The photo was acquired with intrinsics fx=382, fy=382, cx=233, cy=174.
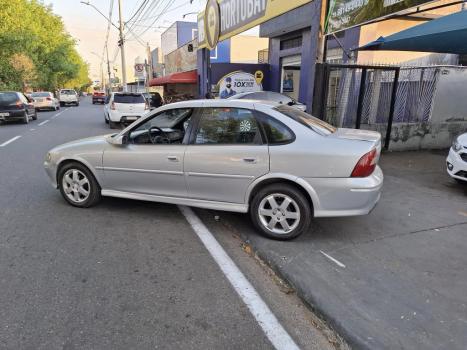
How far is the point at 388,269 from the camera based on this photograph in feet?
12.1

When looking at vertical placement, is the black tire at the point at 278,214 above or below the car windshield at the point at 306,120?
below

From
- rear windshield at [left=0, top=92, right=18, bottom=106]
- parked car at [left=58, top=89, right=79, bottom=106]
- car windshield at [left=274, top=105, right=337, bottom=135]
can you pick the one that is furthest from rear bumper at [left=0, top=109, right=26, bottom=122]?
parked car at [left=58, top=89, right=79, bottom=106]

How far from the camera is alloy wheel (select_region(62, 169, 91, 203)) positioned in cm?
530

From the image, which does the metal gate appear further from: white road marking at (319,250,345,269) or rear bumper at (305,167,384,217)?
white road marking at (319,250,345,269)

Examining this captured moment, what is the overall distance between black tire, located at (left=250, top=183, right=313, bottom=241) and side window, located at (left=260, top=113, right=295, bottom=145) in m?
0.49

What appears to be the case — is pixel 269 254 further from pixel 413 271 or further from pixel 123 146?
pixel 123 146

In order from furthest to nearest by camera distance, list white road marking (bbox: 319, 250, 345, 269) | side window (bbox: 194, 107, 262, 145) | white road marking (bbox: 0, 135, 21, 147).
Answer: white road marking (bbox: 0, 135, 21, 147), side window (bbox: 194, 107, 262, 145), white road marking (bbox: 319, 250, 345, 269)

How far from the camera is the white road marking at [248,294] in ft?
9.00

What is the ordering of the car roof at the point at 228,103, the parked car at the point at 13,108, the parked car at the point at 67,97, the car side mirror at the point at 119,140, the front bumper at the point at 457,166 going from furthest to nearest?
the parked car at the point at 67,97, the parked car at the point at 13,108, the front bumper at the point at 457,166, the car side mirror at the point at 119,140, the car roof at the point at 228,103

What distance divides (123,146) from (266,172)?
6.59 ft

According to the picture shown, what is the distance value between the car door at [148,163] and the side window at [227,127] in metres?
0.25

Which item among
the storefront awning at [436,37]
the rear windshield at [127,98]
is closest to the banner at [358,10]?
the storefront awning at [436,37]

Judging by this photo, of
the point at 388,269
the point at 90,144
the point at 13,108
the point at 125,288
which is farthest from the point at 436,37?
the point at 13,108

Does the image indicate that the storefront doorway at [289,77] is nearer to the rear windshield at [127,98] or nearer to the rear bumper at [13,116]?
the rear windshield at [127,98]
